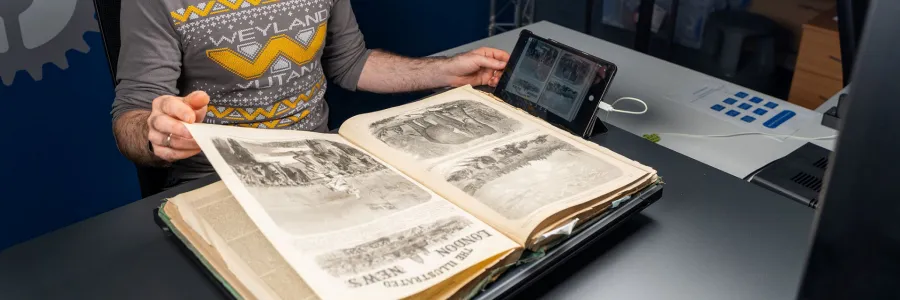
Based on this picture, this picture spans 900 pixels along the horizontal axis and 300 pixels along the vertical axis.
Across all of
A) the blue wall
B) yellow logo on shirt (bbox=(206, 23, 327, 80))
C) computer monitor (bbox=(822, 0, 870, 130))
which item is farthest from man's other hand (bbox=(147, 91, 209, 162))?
the blue wall

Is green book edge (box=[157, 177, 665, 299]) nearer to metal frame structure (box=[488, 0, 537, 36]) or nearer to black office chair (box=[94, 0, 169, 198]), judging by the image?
black office chair (box=[94, 0, 169, 198])

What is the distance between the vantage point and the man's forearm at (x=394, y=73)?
1232 millimetres

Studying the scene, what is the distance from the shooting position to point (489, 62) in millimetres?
1083

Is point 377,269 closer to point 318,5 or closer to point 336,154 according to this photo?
point 336,154

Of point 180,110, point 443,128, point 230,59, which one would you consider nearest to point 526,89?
point 443,128

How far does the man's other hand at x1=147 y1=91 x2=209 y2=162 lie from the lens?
71cm

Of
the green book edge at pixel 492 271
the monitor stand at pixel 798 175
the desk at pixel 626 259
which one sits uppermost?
the green book edge at pixel 492 271

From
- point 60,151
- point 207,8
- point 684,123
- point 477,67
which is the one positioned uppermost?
point 207,8

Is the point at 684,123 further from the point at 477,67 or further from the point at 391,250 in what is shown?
the point at 391,250

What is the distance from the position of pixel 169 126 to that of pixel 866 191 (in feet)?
2.11

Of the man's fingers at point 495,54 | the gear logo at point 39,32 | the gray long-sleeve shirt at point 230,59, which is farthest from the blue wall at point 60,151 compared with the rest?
the man's fingers at point 495,54

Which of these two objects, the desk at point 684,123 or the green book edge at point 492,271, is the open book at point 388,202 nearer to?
the green book edge at point 492,271

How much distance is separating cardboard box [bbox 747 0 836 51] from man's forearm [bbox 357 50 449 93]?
6.11 feet

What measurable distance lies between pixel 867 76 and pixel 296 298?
404 mm
